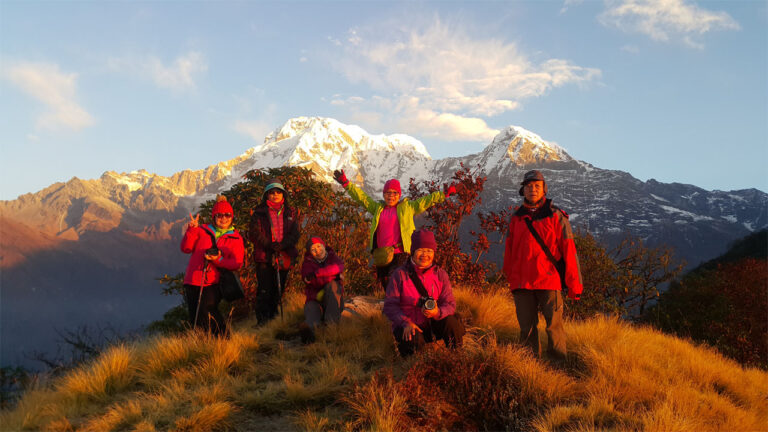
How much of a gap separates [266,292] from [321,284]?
1311mm

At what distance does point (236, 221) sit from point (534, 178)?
5.66 meters

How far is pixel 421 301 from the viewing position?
429cm

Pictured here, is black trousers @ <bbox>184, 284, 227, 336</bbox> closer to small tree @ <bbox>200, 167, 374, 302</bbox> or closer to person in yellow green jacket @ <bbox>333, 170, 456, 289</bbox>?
person in yellow green jacket @ <bbox>333, 170, 456, 289</bbox>

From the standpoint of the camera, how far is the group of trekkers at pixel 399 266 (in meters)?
4.33

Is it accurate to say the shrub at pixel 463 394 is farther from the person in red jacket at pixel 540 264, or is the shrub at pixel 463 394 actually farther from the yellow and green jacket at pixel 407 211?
the yellow and green jacket at pixel 407 211

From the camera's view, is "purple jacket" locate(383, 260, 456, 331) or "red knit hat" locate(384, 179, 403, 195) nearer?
"purple jacket" locate(383, 260, 456, 331)

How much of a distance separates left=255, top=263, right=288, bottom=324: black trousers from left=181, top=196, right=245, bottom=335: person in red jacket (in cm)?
92


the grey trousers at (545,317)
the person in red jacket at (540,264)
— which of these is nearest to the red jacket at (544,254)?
the person in red jacket at (540,264)

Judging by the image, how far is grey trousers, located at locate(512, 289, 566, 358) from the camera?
4.34 meters

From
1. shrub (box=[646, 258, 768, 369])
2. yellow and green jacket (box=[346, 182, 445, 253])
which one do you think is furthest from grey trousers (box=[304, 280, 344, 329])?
shrub (box=[646, 258, 768, 369])

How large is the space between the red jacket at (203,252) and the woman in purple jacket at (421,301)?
224 centimetres

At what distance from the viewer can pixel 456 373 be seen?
373 centimetres

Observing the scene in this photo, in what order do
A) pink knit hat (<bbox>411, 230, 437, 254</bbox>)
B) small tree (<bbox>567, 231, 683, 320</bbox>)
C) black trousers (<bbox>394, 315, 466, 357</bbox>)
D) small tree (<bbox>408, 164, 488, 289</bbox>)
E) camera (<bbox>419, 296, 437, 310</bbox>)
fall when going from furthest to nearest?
small tree (<bbox>567, 231, 683, 320</bbox>) < small tree (<bbox>408, 164, 488, 289</bbox>) < pink knit hat (<bbox>411, 230, 437, 254</bbox>) < black trousers (<bbox>394, 315, 466, 357</bbox>) < camera (<bbox>419, 296, 437, 310</bbox>)

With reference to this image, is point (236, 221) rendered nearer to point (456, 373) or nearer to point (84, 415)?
point (84, 415)
